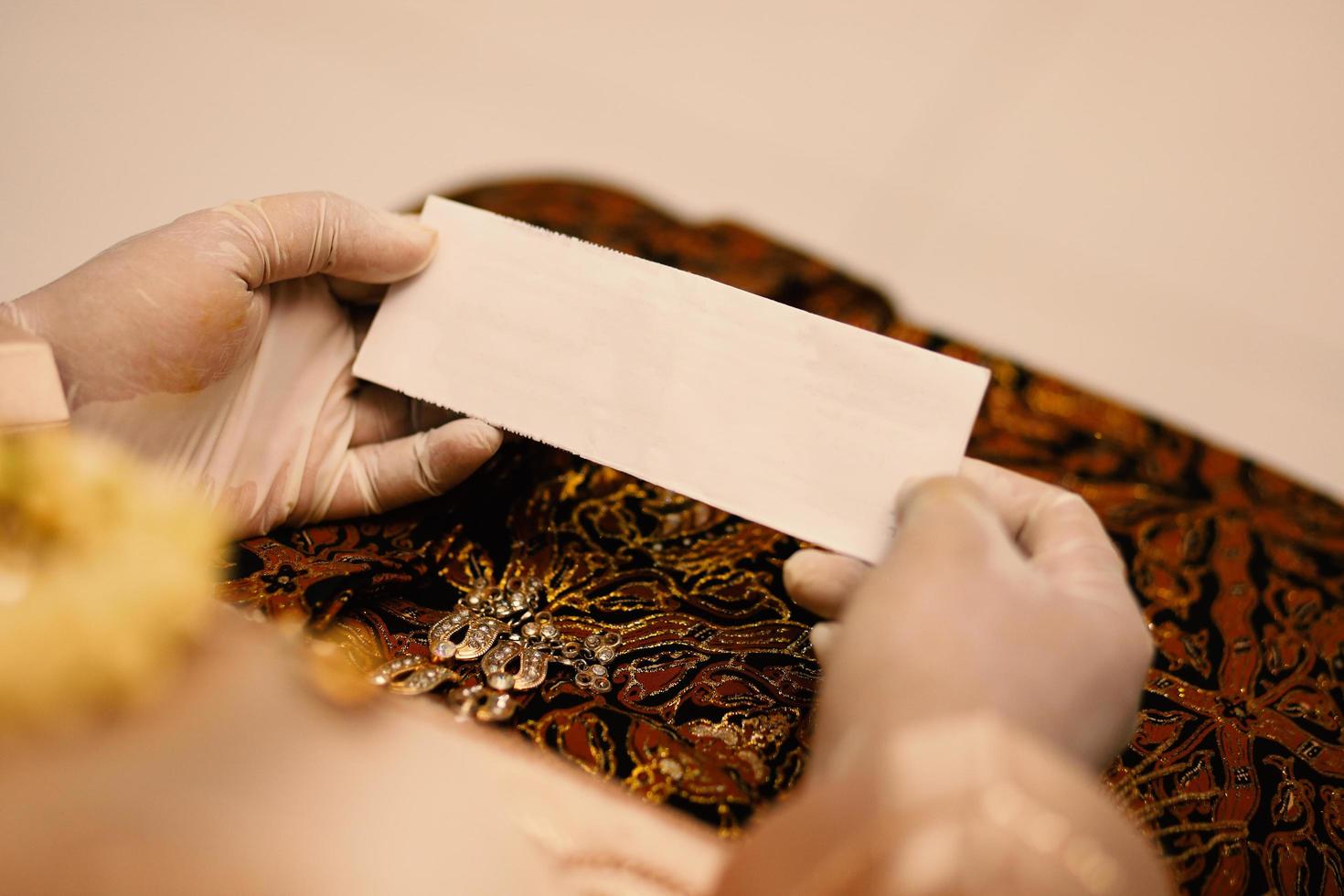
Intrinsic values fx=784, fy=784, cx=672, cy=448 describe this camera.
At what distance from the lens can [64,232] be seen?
1.30 meters

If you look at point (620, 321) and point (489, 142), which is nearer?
point (620, 321)

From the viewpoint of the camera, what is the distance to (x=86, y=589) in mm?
456

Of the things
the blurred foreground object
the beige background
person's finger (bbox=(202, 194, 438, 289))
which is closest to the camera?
the blurred foreground object

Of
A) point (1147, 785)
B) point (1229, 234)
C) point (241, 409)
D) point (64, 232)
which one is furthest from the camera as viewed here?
point (1229, 234)

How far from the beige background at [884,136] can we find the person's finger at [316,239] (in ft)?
2.22

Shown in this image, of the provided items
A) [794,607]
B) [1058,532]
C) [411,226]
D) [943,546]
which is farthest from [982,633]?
[411,226]

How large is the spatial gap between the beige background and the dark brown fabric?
0.45 meters

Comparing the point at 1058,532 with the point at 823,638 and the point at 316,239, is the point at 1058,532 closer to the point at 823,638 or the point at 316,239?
the point at 823,638

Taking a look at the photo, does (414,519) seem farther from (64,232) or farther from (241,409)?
(64,232)

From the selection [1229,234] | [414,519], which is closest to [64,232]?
[414,519]

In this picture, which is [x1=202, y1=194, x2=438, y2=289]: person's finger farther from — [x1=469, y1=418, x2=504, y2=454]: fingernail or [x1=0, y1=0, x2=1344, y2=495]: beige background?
[x1=0, y1=0, x2=1344, y2=495]: beige background

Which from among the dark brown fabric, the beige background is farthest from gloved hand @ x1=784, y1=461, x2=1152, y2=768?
the beige background

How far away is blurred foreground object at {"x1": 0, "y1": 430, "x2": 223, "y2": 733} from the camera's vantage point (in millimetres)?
438

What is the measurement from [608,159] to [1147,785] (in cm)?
143
